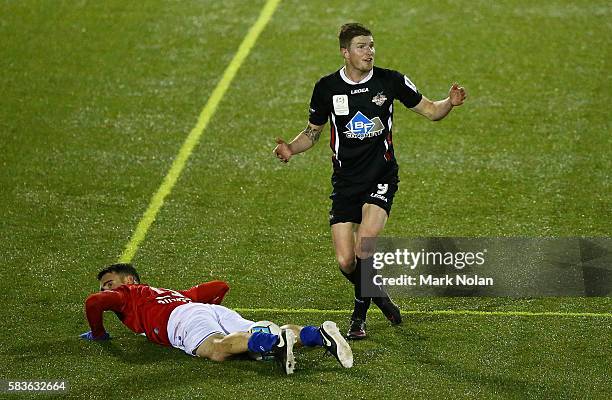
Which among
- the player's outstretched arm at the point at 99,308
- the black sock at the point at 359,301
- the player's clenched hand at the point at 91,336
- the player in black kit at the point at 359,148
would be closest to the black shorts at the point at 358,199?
the player in black kit at the point at 359,148

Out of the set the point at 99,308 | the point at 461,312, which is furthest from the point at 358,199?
the point at 99,308

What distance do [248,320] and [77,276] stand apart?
1.82 metres

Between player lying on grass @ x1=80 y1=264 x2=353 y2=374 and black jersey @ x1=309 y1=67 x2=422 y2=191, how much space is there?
1.24 metres

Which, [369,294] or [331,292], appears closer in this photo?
[369,294]

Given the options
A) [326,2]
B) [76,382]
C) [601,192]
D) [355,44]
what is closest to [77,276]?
[76,382]

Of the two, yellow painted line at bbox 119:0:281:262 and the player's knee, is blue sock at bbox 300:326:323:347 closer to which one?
the player's knee

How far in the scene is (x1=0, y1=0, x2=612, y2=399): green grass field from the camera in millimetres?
8508

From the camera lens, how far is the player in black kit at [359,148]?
9.00 metres

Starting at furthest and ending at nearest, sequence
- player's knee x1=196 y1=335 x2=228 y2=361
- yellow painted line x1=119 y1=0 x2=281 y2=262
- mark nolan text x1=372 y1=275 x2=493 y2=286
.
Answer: yellow painted line x1=119 y1=0 x2=281 y2=262 → mark nolan text x1=372 y1=275 x2=493 y2=286 → player's knee x1=196 y1=335 x2=228 y2=361

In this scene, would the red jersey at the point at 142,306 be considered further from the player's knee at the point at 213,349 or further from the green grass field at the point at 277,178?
the player's knee at the point at 213,349

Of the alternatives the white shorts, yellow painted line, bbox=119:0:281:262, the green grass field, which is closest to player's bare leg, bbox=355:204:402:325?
the green grass field

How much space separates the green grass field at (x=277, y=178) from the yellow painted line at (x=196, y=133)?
0.26ft

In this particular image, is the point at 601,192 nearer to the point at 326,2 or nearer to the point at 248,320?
the point at 248,320

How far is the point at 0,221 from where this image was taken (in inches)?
446
